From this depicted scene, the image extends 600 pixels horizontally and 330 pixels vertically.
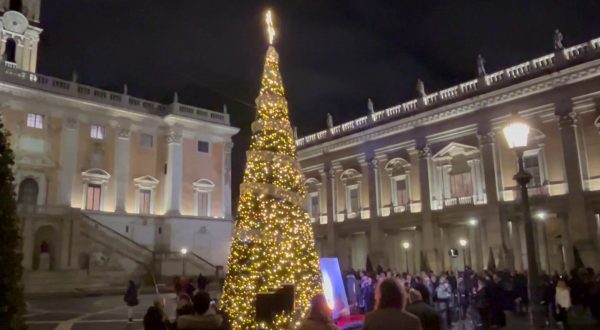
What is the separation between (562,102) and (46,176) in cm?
3287

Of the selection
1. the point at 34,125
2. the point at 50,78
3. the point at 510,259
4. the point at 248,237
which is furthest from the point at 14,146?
the point at 510,259

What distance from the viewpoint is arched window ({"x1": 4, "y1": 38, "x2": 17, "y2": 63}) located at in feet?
129

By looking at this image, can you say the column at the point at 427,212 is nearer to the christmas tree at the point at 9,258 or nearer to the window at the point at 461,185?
the window at the point at 461,185

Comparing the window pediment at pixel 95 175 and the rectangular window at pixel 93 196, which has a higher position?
the window pediment at pixel 95 175

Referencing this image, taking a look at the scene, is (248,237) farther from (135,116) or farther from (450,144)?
(135,116)

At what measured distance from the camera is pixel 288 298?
19.2ft

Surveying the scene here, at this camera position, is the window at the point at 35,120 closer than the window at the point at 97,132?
Yes

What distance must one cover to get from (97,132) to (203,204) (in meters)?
10.2

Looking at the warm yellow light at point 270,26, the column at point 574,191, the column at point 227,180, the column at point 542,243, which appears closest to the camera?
the warm yellow light at point 270,26

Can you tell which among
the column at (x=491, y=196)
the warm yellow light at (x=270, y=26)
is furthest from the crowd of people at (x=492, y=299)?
the column at (x=491, y=196)

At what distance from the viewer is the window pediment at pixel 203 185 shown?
3971 centimetres

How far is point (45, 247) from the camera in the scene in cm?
2991

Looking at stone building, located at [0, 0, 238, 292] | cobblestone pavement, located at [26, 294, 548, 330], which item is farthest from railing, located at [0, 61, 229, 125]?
cobblestone pavement, located at [26, 294, 548, 330]

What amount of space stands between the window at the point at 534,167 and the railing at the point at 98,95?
2527 cm
